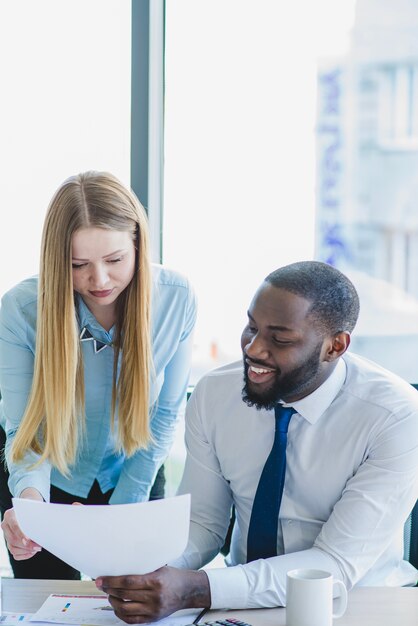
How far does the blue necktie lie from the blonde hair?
1.39ft

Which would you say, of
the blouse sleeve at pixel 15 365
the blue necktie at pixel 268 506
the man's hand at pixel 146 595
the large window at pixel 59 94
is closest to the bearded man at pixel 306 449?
the blue necktie at pixel 268 506

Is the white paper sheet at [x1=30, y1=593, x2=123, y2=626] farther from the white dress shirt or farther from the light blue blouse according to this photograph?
the light blue blouse

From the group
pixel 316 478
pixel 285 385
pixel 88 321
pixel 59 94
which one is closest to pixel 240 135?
pixel 59 94

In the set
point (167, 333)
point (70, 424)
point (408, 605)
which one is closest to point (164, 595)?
point (408, 605)

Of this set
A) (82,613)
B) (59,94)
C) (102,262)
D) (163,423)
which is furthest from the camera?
(59,94)

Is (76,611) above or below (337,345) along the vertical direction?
below

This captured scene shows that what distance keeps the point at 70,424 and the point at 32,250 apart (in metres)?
1.22

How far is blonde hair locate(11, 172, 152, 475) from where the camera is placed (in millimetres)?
1813

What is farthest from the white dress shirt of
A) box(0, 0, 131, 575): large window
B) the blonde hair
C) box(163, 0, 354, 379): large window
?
box(0, 0, 131, 575): large window

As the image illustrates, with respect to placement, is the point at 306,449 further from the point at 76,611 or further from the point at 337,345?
the point at 76,611

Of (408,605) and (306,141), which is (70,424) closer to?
(408,605)

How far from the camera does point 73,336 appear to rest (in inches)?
74.2

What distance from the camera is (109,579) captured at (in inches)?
53.5

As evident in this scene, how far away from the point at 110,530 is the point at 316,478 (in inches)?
19.8
